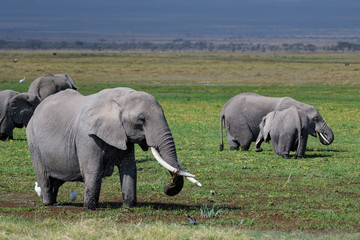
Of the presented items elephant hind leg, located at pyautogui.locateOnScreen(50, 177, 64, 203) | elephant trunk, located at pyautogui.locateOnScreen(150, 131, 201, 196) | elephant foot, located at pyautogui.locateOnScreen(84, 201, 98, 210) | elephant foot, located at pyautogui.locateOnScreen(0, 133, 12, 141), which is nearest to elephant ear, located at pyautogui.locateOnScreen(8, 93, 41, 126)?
elephant foot, located at pyautogui.locateOnScreen(0, 133, 12, 141)

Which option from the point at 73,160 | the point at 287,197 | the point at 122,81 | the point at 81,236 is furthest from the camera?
the point at 122,81

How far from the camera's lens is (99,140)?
10148 mm

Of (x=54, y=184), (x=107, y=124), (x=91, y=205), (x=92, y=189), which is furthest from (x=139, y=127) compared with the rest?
(x=54, y=184)

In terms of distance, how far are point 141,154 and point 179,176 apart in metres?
8.30

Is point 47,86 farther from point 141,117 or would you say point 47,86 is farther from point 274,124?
point 141,117

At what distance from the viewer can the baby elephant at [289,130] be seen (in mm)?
17531

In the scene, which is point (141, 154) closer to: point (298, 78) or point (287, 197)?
point (287, 197)

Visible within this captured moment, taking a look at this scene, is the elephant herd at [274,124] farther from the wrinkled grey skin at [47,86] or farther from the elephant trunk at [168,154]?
the elephant trunk at [168,154]

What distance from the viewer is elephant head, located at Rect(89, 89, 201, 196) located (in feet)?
32.0

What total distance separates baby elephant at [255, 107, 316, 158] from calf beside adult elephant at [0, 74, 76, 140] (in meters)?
7.86

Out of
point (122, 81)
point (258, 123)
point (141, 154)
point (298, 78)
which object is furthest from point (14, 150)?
point (298, 78)

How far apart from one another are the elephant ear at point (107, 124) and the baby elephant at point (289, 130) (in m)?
8.20

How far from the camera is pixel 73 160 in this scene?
10.5 m

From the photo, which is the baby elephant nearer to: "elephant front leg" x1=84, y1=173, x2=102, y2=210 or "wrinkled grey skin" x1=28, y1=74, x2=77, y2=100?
"wrinkled grey skin" x1=28, y1=74, x2=77, y2=100
